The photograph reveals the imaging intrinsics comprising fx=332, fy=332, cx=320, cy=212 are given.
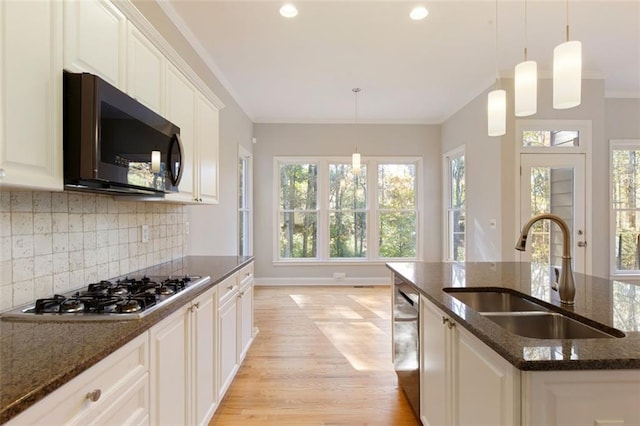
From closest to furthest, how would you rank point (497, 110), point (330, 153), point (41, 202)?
point (41, 202), point (497, 110), point (330, 153)

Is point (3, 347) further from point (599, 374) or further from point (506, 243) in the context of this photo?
point (506, 243)

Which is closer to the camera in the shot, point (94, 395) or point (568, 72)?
point (94, 395)

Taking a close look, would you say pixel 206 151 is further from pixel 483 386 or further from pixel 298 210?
pixel 298 210

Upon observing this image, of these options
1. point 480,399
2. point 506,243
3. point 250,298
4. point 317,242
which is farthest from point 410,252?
point 480,399

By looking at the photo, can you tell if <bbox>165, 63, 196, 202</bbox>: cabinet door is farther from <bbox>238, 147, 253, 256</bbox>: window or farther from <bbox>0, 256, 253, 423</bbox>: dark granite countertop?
<bbox>238, 147, 253, 256</bbox>: window

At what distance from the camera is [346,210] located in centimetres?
588

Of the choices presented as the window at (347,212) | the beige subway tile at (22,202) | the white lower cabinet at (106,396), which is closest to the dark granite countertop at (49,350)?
the white lower cabinet at (106,396)

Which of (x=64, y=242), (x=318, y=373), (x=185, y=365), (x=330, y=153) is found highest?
(x=330, y=153)

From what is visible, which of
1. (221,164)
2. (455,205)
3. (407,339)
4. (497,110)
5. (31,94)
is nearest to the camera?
(31,94)

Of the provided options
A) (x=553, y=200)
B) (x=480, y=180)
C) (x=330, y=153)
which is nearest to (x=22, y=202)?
(x=480, y=180)

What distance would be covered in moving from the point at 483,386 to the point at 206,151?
2.39 m

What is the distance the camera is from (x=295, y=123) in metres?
5.78

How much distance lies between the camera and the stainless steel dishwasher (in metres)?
1.99

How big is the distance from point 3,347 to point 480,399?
156 centimetres
